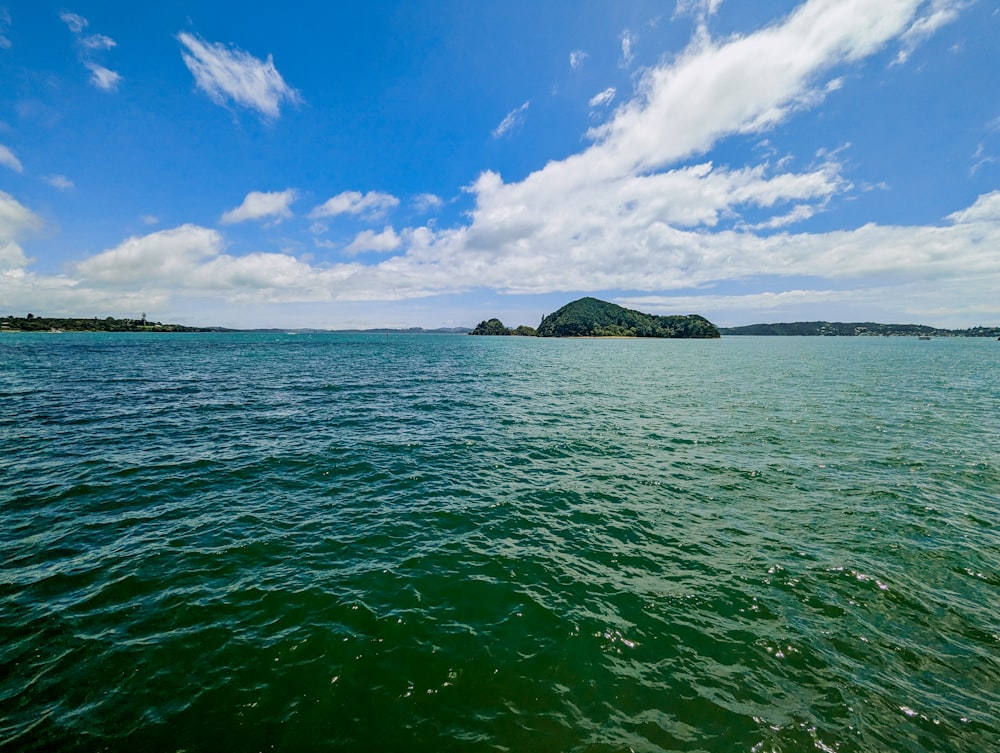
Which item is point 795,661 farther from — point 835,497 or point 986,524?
point 986,524

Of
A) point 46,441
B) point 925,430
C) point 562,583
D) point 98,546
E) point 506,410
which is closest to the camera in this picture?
point 562,583

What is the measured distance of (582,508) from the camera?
18.4 metres

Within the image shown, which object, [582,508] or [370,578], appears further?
[582,508]

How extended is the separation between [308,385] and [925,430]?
62916 mm

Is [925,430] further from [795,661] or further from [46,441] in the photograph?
[46,441]

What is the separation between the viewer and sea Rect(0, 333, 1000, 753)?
27.8ft

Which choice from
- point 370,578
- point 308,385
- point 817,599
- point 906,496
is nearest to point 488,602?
point 370,578

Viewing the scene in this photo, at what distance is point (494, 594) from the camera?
1258 cm

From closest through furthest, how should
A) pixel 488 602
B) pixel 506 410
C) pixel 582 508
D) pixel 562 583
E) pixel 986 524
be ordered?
pixel 488 602
pixel 562 583
pixel 986 524
pixel 582 508
pixel 506 410

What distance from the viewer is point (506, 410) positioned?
131 feet

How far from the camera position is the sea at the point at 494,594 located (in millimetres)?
8484

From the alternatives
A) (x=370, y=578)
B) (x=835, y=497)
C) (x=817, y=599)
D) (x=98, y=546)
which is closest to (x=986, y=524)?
(x=835, y=497)

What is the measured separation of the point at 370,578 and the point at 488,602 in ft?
13.0

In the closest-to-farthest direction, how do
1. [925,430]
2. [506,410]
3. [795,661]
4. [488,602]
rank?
1. [795,661]
2. [488,602]
3. [925,430]
4. [506,410]
